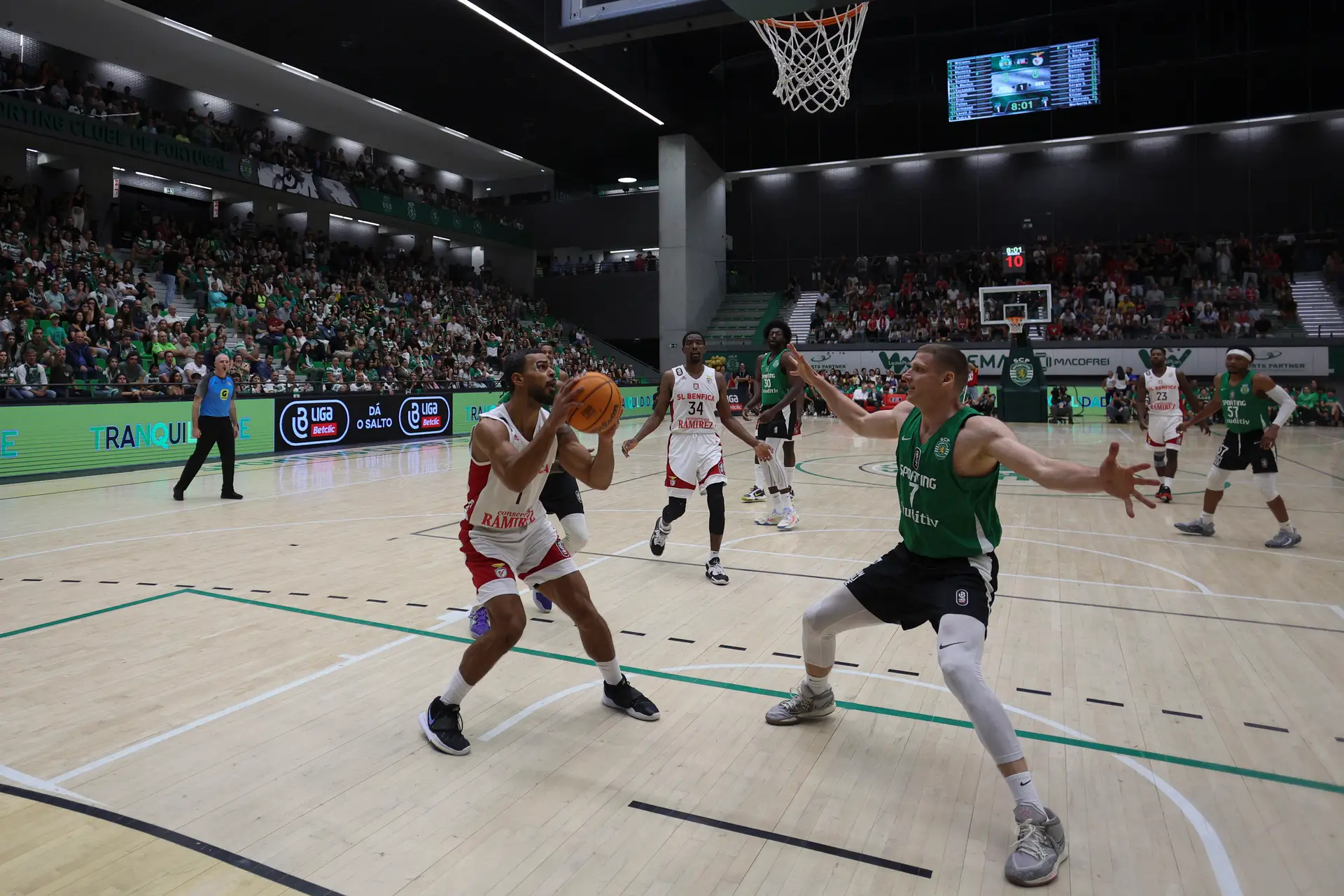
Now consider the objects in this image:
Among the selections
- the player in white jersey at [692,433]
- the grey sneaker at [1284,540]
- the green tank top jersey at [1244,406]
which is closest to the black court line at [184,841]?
the player in white jersey at [692,433]

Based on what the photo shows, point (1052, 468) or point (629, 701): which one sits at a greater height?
point (1052, 468)

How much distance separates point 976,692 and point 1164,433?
9.42 m

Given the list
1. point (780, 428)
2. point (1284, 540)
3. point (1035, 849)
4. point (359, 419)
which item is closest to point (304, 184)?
point (359, 419)

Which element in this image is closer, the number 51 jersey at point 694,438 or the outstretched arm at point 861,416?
the outstretched arm at point 861,416

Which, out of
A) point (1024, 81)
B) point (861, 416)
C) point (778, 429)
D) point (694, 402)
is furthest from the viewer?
point (1024, 81)

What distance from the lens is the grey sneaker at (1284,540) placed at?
789cm

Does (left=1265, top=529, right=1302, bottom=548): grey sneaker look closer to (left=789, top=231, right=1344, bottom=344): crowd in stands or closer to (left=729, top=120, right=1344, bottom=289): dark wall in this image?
(left=789, top=231, right=1344, bottom=344): crowd in stands

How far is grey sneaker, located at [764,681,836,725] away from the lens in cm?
394

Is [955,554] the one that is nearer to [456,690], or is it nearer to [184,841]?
[456,690]

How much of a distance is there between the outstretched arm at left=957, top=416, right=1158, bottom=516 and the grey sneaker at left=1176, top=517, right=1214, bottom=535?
6.72 m

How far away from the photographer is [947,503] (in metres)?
3.33

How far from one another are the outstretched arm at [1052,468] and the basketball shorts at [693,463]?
404 centimetres

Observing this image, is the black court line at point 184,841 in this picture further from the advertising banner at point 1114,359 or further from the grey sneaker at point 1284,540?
the advertising banner at point 1114,359

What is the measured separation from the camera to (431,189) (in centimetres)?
3359
